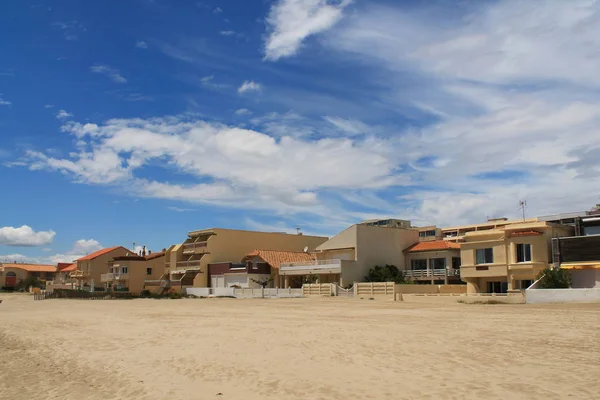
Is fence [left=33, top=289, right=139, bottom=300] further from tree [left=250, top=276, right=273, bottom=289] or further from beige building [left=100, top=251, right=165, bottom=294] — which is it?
beige building [left=100, top=251, right=165, bottom=294]

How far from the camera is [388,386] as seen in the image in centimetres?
992

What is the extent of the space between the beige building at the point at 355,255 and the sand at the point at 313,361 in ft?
106

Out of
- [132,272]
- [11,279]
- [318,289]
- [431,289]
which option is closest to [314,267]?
[318,289]

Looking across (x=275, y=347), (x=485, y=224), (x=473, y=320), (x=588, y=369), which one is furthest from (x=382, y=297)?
(x=485, y=224)

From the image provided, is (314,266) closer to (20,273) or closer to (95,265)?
(95,265)

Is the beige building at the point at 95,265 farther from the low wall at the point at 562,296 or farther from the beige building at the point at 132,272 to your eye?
the low wall at the point at 562,296

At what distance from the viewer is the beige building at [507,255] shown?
39.6m

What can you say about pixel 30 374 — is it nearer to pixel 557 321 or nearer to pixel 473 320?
pixel 473 320

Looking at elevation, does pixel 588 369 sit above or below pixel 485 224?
below

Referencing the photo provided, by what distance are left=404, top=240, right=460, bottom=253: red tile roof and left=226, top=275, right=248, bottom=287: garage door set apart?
711 inches

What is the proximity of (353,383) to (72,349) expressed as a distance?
9.41 m

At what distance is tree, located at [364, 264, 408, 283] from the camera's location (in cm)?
5288

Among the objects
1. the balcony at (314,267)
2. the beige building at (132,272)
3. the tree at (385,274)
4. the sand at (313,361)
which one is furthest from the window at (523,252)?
the beige building at (132,272)

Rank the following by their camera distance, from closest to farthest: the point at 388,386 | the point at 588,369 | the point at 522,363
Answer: the point at 388,386 < the point at 588,369 < the point at 522,363
